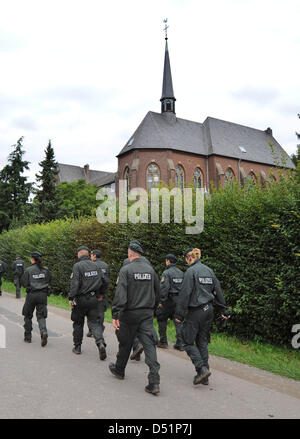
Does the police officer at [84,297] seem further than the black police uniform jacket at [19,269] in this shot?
No

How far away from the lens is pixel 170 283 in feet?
24.9

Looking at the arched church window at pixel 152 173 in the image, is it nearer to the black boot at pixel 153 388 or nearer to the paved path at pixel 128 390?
the paved path at pixel 128 390

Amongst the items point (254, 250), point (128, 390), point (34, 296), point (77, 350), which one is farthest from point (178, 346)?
point (34, 296)

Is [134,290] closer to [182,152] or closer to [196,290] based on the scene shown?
[196,290]

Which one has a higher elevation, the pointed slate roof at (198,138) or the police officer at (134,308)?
the pointed slate roof at (198,138)

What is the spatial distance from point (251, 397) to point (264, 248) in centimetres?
330

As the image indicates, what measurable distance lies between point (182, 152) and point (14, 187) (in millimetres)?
21704

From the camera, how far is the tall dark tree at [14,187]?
41844 mm

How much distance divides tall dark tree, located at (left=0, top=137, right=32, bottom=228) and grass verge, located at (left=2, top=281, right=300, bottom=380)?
3753 centimetres

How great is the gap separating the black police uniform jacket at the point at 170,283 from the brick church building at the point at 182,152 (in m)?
36.8

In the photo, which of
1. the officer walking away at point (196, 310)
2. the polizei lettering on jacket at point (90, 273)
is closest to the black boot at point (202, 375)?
the officer walking away at point (196, 310)

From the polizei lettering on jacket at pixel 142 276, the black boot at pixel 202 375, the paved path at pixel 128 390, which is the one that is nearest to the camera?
the paved path at pixel 128 390

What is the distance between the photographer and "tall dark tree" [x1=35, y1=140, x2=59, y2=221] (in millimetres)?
33656

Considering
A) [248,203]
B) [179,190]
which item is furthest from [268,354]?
[179,190]
